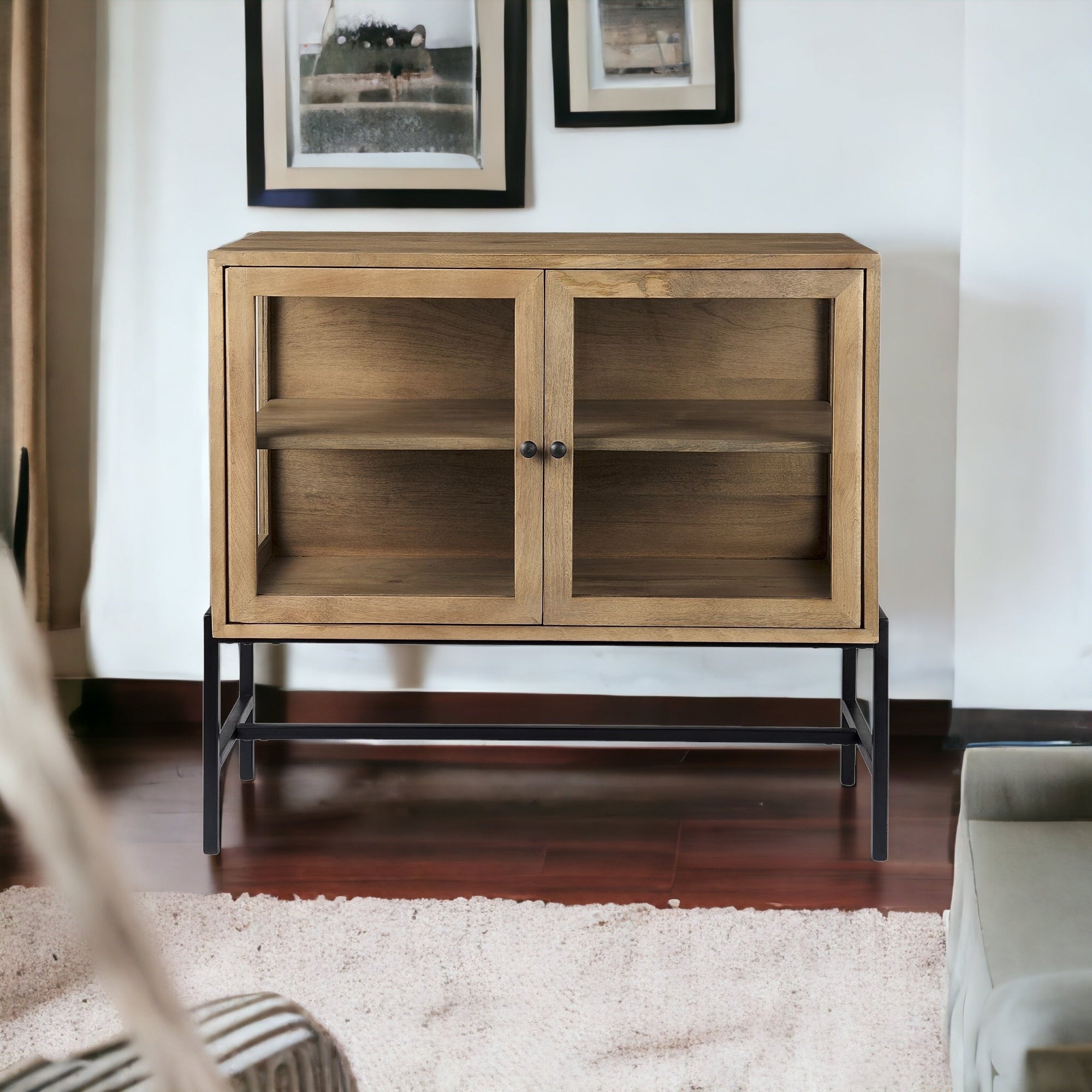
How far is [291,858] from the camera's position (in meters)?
2.02

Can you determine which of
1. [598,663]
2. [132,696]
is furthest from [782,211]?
[132,696]

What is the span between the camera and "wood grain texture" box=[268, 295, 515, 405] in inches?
90.5

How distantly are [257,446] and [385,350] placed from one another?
458 millimetres

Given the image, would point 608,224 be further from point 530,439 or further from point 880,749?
point 880,749

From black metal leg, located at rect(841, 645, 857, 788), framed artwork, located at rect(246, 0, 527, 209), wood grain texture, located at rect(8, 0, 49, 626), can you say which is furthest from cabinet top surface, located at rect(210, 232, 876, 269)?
black metal leg, located at rect(841, 645, 857, 788)

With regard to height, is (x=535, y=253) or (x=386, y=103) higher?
(x=386, y=103)

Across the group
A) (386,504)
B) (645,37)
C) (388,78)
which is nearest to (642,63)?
(645,37)

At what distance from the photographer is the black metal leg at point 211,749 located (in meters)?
2.02

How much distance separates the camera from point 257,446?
195 centimetres

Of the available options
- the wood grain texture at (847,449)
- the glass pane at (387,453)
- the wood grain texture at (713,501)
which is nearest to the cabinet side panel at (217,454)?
the glass pane at (387,453)

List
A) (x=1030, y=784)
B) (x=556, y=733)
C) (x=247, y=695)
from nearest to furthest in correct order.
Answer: (x=1030, y=784) < (x=556, y=733) < (x=247, y=695)

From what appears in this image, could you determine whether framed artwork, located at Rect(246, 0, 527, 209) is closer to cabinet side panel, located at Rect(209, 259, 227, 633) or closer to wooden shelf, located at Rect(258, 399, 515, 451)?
wooden shelf, located at Rect(258, 399, 515, 451)

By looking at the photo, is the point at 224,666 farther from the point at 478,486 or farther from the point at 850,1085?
the point at 850,1085

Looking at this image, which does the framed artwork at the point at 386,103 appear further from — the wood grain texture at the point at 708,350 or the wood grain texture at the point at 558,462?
the wood grain texture at the point at 558,462
